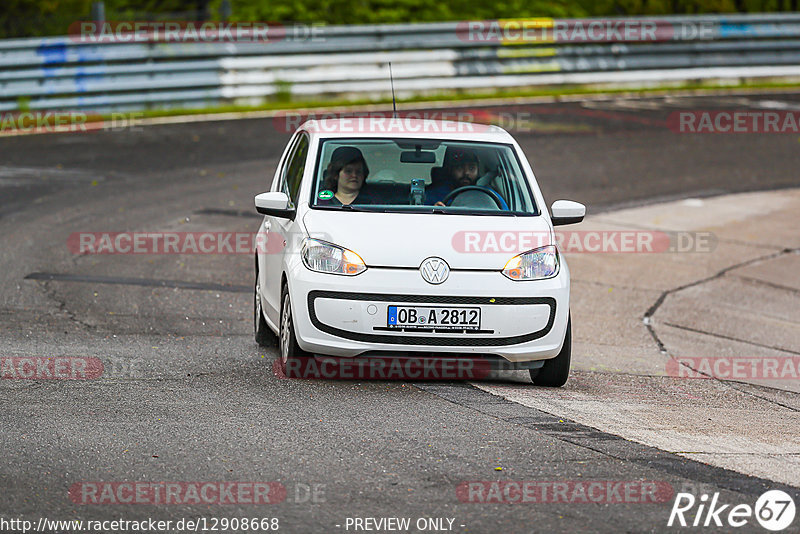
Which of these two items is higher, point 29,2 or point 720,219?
point 29,2

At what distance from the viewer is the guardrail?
2019 cm

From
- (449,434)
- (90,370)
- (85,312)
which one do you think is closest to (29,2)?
(85,312)

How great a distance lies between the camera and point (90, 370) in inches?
313

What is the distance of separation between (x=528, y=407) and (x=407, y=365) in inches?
39.2

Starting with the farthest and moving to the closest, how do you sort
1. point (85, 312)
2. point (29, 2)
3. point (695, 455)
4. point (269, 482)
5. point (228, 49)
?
point (29, 2) < point (228, 49) < point (85, 312) < point (695, 455) < point (269, 482)

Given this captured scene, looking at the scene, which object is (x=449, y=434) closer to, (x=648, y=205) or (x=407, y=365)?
(x=407, y=365)
